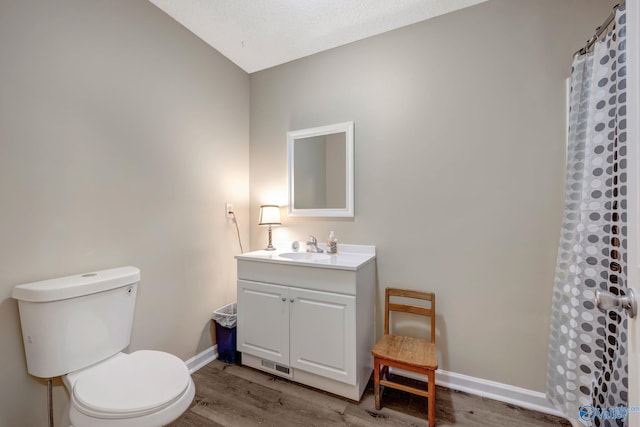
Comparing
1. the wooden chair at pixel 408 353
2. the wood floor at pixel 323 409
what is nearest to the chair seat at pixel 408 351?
the wooden chair at pixel 408 353

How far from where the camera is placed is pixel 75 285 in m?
1.19

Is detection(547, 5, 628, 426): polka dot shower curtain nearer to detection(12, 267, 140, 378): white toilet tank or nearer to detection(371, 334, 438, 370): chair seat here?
detection(371, 334, 438, 370): chair seat

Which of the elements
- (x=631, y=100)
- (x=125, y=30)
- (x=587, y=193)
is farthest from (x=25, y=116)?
(x=587, y=193)

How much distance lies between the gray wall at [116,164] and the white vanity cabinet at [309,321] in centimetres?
43

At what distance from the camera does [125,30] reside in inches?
61.5

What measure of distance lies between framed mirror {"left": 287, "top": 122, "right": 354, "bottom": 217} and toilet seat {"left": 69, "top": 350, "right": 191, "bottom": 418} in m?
1.37

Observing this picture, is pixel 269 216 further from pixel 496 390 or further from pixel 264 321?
pixel 496 390

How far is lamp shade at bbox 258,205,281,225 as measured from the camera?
2230 millimetres

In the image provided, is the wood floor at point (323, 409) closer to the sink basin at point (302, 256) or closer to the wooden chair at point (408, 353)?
the wooden chair at point (408, 353)

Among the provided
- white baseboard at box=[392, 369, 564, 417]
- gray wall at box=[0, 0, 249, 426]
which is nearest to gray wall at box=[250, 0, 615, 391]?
white baseboard at box=[392, 369, 564, 417]

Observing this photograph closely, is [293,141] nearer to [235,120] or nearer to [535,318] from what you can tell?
[235,120]

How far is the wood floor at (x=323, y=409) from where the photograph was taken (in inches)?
58.3

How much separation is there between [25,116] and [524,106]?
8.44 feet

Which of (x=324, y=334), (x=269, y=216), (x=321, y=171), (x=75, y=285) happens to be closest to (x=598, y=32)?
(x=321, y=171)
